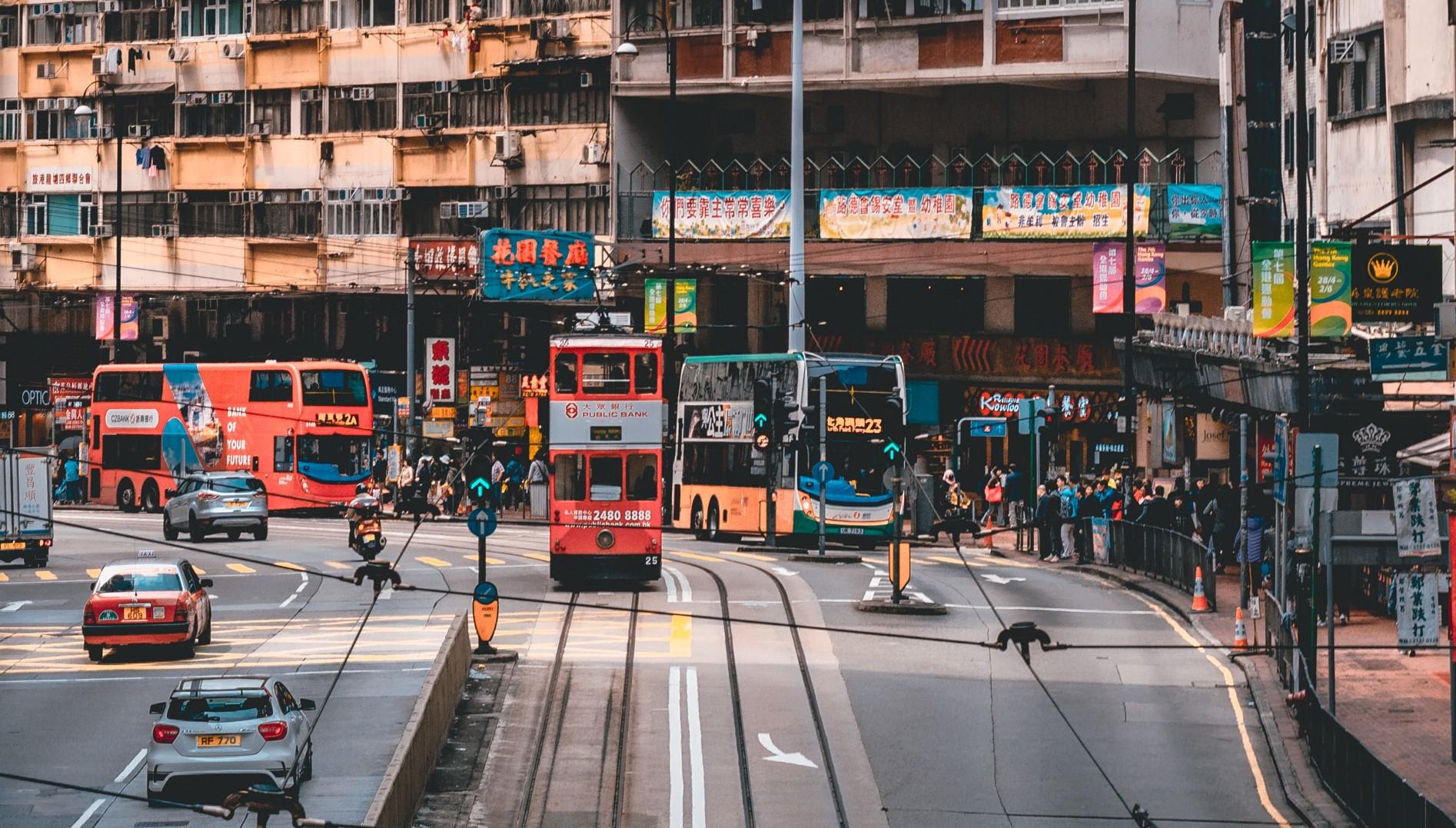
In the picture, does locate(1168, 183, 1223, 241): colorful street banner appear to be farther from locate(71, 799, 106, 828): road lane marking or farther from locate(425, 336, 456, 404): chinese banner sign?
locate(71, 799, 106, 828): road lane marking

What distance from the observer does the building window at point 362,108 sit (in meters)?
67.1

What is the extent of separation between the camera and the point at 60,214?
7162cm

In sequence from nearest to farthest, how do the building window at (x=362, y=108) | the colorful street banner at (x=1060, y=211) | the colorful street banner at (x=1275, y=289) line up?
the colorful street banner at (x=1275, y=289), the colorful street banner at (x=1060, y=211), the building window at (x=362, y=108)

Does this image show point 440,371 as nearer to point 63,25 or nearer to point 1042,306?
point 1042,306

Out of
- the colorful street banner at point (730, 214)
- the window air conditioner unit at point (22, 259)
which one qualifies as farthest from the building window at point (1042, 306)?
the window air conditioner unit at point (22, 259)

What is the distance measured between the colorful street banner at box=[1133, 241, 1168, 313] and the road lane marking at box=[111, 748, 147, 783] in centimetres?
3023

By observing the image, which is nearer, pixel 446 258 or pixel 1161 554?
pixel 1161 554

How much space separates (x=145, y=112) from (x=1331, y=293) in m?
50.4

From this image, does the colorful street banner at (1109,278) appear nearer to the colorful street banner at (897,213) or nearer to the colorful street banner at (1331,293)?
the colorful street banner at (897,213)

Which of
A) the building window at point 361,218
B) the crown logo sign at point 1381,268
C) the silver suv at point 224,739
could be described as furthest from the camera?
the building window at point 361,218

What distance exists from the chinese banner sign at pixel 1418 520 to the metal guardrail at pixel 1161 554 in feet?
33.6

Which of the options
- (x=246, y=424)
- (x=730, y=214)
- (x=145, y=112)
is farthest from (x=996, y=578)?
(x=145, y=112)

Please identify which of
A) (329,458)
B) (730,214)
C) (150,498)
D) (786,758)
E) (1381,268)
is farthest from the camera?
(150,498)

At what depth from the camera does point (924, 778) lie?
2261cm
